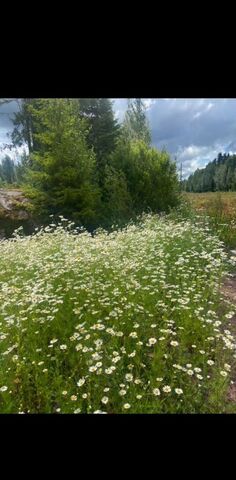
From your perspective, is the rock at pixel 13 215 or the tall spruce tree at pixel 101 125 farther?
the tall spruce tree at pixel 101 125

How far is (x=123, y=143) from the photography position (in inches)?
354

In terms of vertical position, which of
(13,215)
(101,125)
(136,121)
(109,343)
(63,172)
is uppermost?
(136,121)

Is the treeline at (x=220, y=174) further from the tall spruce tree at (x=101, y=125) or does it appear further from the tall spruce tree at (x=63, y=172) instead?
the tall spruce tree at (x=63, y=172)

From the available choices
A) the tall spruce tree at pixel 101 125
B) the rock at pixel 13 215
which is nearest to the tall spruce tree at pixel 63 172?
the rock at pixel 13 215

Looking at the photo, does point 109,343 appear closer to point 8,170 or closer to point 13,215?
point 13,215

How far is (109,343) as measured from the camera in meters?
2.11

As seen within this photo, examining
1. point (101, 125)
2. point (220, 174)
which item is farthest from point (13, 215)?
point (220, 174)

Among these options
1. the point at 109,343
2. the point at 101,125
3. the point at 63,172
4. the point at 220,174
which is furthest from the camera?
the point at 220,174

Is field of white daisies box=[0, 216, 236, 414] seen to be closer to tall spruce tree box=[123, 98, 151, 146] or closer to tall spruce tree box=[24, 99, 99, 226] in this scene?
tall spruce tree box=[24, 99, 99, 226]

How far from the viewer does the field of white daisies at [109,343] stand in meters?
1.81
